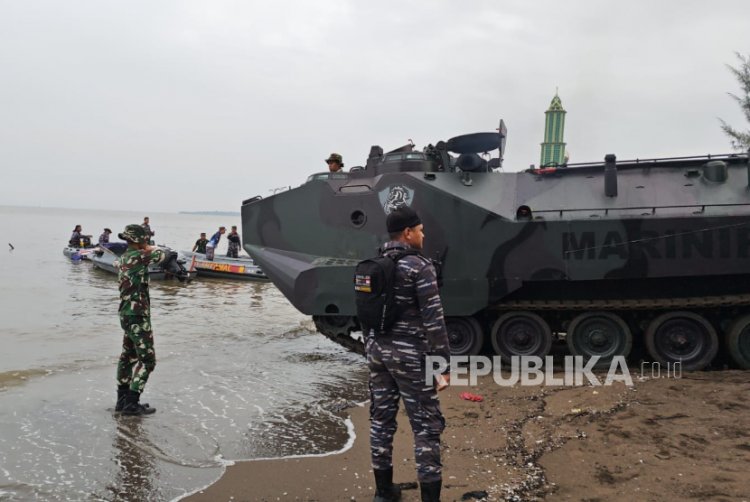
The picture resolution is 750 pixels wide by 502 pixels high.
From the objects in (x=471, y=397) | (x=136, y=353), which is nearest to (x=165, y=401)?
(x=136, y=353)

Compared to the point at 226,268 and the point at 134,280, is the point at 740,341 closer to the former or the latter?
the point at 134,280

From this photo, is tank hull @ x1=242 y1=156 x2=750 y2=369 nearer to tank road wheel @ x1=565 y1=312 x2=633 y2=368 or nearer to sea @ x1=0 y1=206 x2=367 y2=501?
tank road wheel @ x1=565 y1=312 x2=633 y2=368

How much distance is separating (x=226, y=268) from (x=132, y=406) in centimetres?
1531

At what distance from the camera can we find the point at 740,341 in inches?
252

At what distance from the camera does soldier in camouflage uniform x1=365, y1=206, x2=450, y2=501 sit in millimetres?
3150

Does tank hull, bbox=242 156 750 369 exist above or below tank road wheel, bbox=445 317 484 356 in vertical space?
above

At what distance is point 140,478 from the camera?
12.8ft

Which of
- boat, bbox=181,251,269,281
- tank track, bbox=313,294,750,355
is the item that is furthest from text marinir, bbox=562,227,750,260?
boat, bbox=181,251,269,281

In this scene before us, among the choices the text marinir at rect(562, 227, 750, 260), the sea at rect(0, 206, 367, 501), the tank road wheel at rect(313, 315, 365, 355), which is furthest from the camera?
the tank road wheel at rect(313, 315, 365, 355)

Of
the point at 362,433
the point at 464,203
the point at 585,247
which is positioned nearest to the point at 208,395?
the point at 362,433

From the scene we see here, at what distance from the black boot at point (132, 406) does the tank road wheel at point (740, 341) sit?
6.23 m

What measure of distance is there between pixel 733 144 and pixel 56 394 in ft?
69.9

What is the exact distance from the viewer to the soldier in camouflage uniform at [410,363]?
3.15 m

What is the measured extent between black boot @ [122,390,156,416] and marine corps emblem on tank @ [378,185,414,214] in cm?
362
